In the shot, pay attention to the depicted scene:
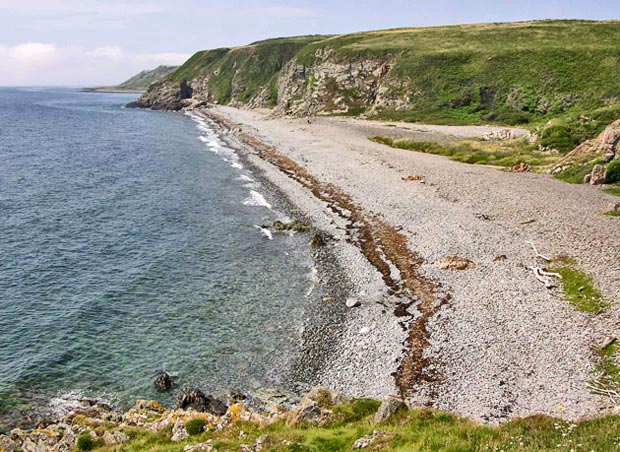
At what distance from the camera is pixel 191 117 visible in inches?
6181

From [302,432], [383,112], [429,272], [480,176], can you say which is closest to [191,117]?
[383,112]

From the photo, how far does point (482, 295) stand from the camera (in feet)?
96.0

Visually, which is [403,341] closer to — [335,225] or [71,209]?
[335,225]

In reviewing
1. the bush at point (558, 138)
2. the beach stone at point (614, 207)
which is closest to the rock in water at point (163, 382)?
the beach stone at point (614, 207)

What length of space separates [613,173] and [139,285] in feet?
154

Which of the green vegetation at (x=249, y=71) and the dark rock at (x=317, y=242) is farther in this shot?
the green vegetation at (x=249, y=71)

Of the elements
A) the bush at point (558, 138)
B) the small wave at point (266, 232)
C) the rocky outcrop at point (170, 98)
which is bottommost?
the small wave at point (266, 232)

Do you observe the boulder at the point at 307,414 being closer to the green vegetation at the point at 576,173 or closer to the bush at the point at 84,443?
the bush at the point at 84,443

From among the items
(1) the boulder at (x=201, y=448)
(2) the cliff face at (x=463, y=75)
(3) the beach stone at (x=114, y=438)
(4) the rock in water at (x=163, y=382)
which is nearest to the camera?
(1) the boulder at (x=201, y=448)

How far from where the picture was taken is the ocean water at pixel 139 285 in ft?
82.2

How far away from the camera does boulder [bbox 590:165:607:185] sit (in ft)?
163

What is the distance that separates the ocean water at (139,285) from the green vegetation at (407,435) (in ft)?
21.5

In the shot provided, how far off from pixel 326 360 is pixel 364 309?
5.60 metres

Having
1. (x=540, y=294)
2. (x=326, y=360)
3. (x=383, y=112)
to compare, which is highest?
(x=383, y=112)
